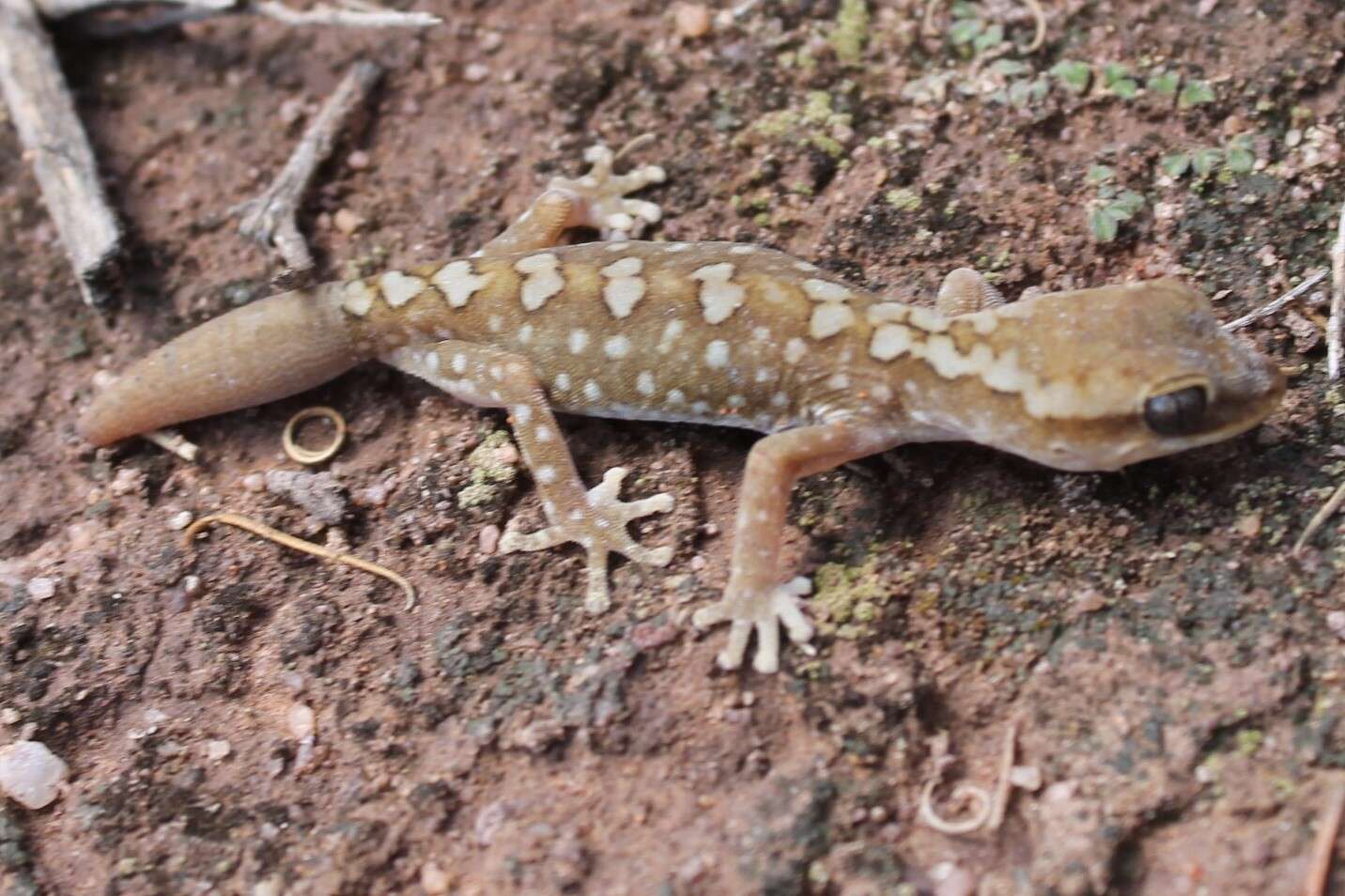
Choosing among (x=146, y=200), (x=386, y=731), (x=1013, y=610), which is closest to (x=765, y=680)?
(x=1013, y=610)

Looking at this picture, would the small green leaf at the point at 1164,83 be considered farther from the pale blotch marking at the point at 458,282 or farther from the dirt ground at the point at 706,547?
the pale blotch marking at the point at 458,282

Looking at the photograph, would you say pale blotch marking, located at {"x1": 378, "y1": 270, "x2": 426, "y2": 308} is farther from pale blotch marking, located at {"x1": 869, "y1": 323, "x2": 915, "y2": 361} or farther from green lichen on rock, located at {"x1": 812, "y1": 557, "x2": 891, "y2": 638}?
green lichen on rock, located at {"x1": 812, "y1": 557, "x2": 891, "y2": 638}

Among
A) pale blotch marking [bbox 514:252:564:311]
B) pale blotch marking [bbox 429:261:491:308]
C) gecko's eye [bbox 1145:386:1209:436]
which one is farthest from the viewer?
pale blotch marking [bbox 429:261:491:308]

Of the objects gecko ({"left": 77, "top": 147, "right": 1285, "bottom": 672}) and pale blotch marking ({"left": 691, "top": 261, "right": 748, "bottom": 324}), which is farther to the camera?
pale blotch marking ({"left": 691, "top": 261, "right": 748, "bottom": 324})

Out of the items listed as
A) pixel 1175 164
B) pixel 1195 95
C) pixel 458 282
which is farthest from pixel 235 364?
pixel 1195 95

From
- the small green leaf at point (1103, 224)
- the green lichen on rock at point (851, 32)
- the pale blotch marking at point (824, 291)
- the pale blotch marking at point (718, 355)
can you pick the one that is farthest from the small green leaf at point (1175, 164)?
the pale blotch marking at point (718, 355)

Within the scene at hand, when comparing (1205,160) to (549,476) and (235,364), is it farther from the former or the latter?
(235,364)

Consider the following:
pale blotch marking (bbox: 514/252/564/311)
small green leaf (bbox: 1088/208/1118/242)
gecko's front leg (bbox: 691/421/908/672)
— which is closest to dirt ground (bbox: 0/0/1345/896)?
small green leaf (bbox: 1088/208/1118/242)
